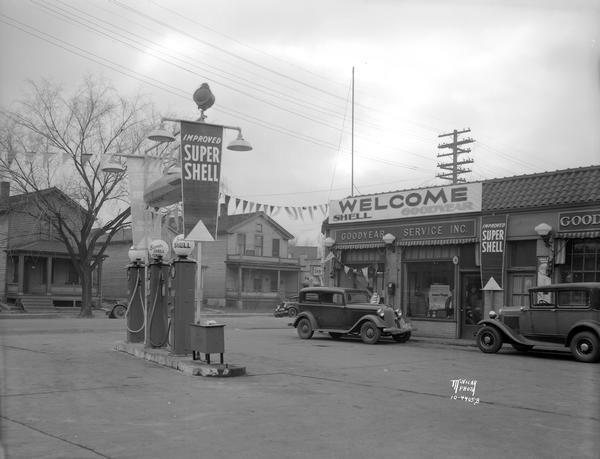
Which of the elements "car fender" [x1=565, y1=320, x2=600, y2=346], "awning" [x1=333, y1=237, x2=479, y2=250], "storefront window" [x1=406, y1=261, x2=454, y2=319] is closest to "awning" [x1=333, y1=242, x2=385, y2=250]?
"awning" [x1=333, y1=237, x2=479, y2=250]

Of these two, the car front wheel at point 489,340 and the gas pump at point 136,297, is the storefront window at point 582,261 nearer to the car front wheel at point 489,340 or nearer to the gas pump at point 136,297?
the car front wheel at point 489,340

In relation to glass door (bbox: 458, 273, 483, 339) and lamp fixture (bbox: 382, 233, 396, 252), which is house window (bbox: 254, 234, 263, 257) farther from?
glass door (bbox: 458, 273, 483, 339)

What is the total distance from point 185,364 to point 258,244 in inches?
1721

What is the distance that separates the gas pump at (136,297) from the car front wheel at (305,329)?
6978mm

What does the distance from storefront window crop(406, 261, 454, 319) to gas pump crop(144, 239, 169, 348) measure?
35.6ft

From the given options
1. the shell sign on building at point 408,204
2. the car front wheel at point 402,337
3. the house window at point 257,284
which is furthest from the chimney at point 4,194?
the car front wheel at point 402,337

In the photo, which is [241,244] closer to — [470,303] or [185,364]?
[470,303]

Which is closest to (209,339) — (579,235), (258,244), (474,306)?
(579,235)

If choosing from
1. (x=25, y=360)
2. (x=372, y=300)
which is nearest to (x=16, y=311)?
(x=372, y=300)

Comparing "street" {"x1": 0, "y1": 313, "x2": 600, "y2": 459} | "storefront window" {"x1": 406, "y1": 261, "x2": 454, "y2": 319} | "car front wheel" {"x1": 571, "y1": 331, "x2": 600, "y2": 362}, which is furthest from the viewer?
"storefront window" {"x1": 406, "y1": 261, "x2": 454, "y2": 319}

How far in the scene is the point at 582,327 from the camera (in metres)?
14.9

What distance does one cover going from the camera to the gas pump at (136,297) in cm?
1462

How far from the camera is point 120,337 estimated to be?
63.5 ft

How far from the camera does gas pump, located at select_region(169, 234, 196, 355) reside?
40.7ft
